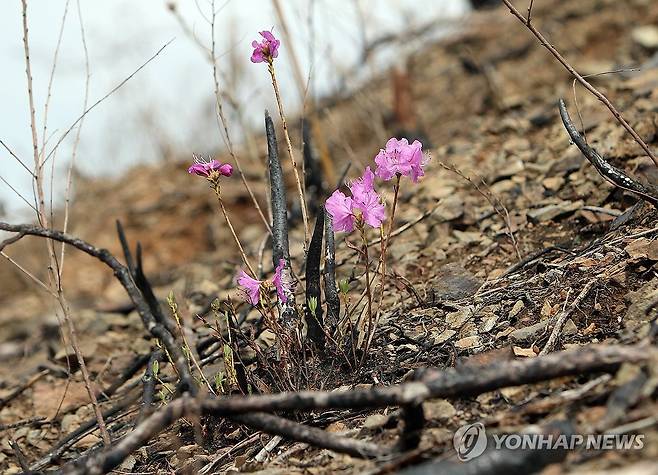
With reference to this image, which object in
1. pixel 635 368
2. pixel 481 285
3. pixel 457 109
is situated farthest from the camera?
pixel 457 109

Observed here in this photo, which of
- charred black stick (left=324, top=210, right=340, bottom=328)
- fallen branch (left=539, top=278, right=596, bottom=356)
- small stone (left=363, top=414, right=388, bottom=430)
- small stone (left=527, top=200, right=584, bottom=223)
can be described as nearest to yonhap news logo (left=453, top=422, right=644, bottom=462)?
small stone (left=363, top=414, right=388, bottom=430)

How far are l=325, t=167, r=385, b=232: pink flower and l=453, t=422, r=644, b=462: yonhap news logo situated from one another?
23.4 inches

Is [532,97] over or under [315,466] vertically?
over

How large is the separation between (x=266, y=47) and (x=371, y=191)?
527 mm

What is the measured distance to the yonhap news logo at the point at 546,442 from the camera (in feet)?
3.70

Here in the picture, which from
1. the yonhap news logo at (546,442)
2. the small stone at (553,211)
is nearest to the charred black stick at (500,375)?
the yonhap news logo at (546,442)

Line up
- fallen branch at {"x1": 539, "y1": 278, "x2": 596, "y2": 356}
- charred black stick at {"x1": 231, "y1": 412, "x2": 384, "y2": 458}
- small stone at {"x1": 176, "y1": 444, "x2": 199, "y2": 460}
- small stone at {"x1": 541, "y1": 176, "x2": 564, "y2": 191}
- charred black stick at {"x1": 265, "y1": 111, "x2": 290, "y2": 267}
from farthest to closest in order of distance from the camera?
small stone at {"x1": 541, "y1": 176, "x2": 564, "y2": 191} → charred black stick at {"x1": 265, "y1": 111, "x2": 290, "y2": 267} → small stone at {"x1": 176, "y1": 444, "x2": 199, "y2": 460} → fallen branch at {"x1": 539, "y1": 278, "x2": 596, "y2": 356} → charred black stick at {"x1": 231, "y1": 412, "x2": 384, "y2": 458}

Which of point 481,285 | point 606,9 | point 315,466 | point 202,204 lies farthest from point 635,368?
point 606,9

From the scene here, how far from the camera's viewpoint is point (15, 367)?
3721 mm

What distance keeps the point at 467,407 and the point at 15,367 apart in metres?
3.17

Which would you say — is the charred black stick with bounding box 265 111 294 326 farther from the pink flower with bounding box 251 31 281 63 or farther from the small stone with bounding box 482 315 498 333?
the small stone with bounding box 482 315 498 333

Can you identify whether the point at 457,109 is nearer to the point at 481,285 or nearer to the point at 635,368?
the point at 481,285

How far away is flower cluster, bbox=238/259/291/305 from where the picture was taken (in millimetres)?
1730

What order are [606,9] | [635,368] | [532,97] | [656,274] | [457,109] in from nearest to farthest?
[635,368] < [656,274] < [532,97] < [457,109] < [606,9]
